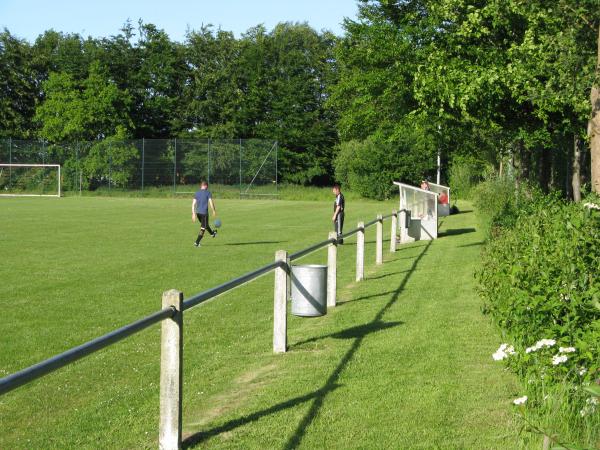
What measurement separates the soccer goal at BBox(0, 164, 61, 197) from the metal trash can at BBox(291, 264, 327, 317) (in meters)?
62.0

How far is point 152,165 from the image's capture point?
6819 cm

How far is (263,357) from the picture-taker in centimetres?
867

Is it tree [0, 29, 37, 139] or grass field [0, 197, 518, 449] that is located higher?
tree [0, 29, 37, 139]

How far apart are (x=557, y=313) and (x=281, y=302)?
10.0ft

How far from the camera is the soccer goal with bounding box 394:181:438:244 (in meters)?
26.1

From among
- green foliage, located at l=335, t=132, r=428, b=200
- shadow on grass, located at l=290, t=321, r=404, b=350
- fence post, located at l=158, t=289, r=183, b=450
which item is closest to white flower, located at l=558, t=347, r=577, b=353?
fence post, located at l=158, t=289, r=183, b=450

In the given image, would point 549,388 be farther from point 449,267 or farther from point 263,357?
point 449,267

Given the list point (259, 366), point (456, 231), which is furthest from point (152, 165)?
point (259, 366)

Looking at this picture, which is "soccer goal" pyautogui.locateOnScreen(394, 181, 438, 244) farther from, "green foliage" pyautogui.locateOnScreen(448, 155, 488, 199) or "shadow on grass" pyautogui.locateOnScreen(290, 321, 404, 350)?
"green foliage" pyautogui.locateOnScreen(448, 155, 488, 199)

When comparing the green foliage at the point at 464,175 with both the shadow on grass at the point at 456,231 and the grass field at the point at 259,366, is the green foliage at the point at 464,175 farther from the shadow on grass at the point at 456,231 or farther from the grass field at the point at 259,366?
the grass field at the point at 259,366

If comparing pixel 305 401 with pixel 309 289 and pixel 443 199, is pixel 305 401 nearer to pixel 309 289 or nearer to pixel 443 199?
pixel 309 289

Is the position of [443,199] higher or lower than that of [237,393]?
higher

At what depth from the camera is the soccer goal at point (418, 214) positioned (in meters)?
26.1

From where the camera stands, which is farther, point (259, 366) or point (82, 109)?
point (82, 109)
